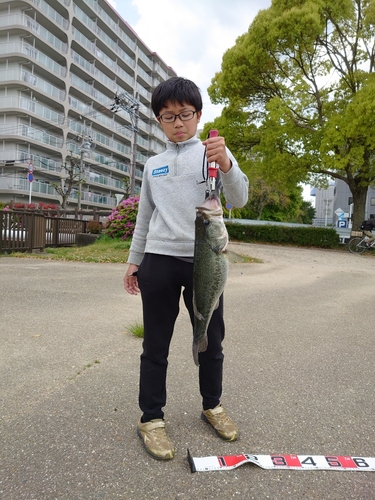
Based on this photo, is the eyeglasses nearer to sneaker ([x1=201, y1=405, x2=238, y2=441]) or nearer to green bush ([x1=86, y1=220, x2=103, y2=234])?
sneaker ([x1=201, y1=405, x2=238, y2=441])

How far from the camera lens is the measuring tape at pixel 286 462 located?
1812 millimetres

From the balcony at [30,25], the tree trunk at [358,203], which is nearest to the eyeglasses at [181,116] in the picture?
the tree trunk at [358,203]

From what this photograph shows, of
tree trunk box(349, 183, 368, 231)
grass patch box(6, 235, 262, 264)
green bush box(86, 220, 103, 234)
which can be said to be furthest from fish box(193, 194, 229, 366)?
tree trunk box(349, 183, 368, 231)

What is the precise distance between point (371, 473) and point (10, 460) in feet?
5.82

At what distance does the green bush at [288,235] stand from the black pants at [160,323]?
17962mm

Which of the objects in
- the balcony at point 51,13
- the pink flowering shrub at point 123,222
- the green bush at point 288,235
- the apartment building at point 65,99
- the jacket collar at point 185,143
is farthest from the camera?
the balcony at point 51,13

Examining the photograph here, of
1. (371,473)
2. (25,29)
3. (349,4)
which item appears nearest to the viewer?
(371,473)

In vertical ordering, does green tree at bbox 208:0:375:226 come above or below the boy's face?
above

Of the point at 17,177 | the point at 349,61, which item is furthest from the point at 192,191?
the point at 17,177

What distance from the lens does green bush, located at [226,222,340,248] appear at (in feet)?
61.4

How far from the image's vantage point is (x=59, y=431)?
2.08 m

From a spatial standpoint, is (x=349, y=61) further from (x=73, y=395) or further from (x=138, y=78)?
(x=138, y=78)

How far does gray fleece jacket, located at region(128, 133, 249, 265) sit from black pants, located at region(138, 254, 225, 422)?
0.08 meters

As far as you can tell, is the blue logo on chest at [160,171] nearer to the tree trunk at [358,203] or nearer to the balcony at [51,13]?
the tree trunk at [358,203]
